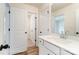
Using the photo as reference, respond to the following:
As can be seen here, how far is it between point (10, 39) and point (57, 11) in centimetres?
188

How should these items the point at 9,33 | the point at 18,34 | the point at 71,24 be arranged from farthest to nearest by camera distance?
the point at 18,34 → the point at 9,33 → the point at 71,24

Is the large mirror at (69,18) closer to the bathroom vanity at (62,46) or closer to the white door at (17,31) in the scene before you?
the bathroom vanity at (62,46)

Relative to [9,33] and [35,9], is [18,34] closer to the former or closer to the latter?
[9,33]

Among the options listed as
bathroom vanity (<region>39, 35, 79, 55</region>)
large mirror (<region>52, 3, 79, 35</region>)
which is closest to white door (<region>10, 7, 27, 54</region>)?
large mirror (<region>52, 3, 79, 35</region>)

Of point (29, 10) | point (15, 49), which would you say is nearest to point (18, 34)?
point (15, 49)

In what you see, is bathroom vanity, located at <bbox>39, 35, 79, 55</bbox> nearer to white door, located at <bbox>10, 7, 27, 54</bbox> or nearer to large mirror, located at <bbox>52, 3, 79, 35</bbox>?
large mirror, located at <bbox>52, 3, 79, 35</bbox>

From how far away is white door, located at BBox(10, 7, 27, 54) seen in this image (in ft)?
10.6

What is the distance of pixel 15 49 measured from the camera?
3.32 meters

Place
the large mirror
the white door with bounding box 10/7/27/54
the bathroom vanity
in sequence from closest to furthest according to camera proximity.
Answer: the bathroom vanity, the large mirror, the white door with bounding box 10/7/27/54

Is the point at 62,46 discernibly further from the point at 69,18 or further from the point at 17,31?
the point at 17,31

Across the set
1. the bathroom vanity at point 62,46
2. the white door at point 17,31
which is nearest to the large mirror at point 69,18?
the bathroom vanity at point 62,46

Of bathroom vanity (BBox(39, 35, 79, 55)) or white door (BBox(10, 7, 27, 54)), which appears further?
white door (BBox(10, 7, 27, 54))

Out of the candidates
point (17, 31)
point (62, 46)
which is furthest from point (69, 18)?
point (17, 31)

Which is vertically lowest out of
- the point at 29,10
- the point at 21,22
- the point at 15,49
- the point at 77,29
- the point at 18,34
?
the point at 15,49
